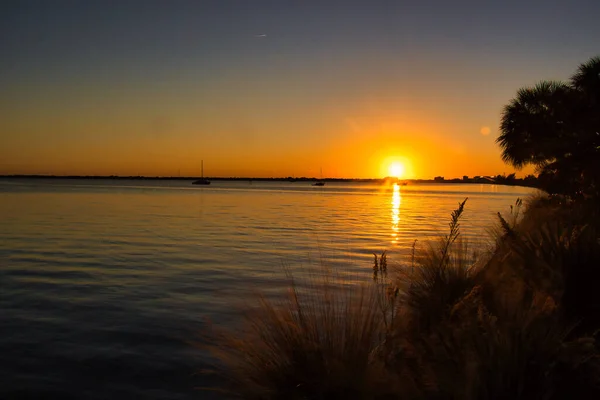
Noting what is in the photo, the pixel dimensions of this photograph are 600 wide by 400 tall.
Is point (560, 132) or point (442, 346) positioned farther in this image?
point (560, 132)

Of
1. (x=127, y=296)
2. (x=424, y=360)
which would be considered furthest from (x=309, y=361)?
(x=127, y=296)

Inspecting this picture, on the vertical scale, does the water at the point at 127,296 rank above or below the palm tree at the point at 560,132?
below

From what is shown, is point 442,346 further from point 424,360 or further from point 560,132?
point 560,132

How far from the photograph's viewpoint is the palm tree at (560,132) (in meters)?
24.6

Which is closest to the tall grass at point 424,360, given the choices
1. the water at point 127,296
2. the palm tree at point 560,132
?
the water at point 127,296

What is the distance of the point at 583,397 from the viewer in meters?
4.18

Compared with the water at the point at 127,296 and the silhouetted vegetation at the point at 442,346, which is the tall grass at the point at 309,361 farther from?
the water at the point at 127,296

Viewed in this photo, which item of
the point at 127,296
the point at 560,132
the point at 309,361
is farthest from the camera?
the point at 560,132

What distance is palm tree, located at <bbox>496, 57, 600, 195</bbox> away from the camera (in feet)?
80.7

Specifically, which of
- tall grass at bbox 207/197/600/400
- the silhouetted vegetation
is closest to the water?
the silhouetted vegetation

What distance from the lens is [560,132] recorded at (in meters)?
27.5

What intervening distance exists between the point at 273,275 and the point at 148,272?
3199 mm

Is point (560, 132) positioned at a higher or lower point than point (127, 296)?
higher

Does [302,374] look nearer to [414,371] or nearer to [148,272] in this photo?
[414,371]
